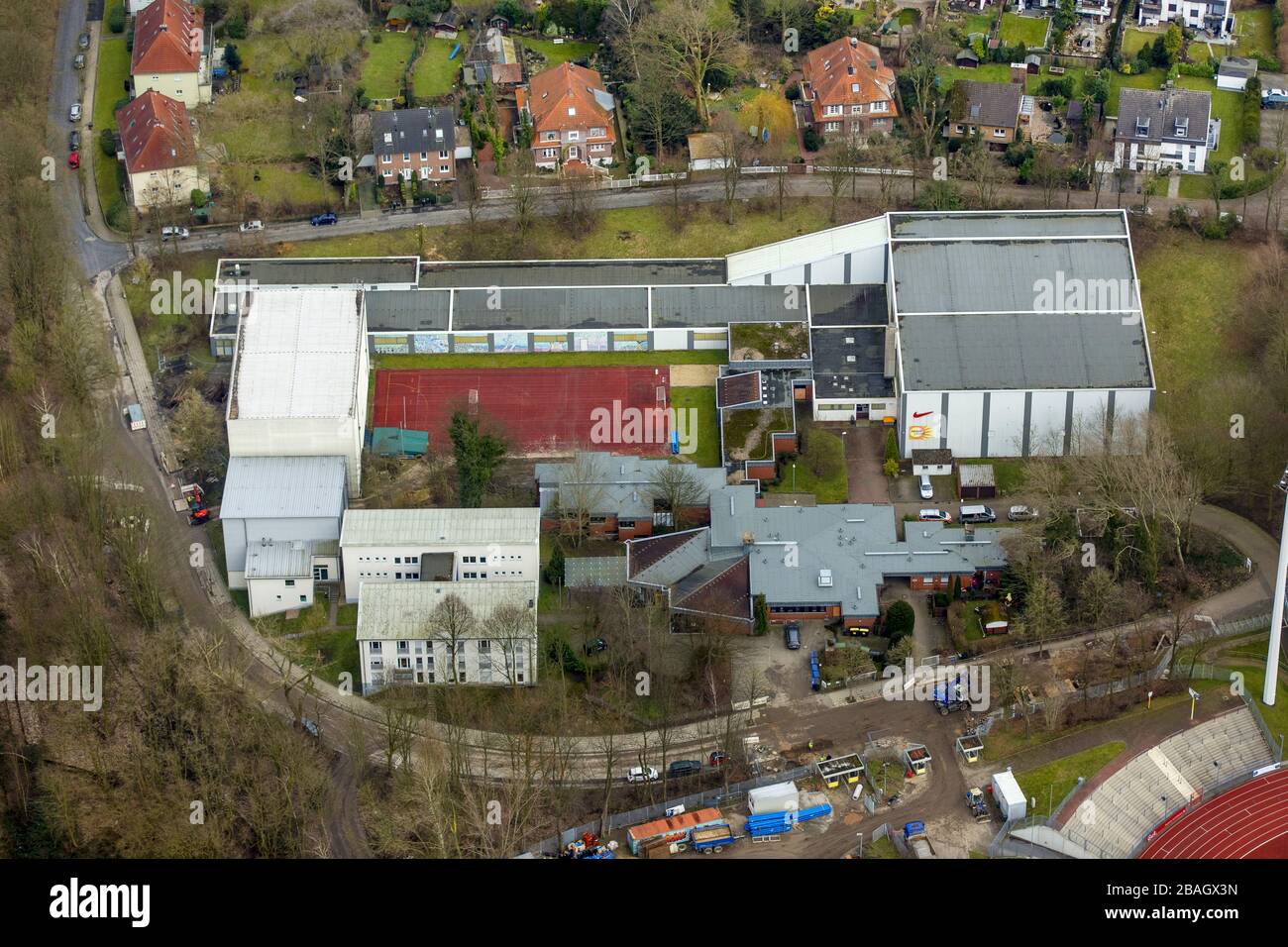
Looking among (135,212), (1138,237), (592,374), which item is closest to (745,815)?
(592,374)

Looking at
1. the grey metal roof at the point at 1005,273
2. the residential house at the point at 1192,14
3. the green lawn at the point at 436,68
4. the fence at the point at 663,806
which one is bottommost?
the fence at the point at 663,806

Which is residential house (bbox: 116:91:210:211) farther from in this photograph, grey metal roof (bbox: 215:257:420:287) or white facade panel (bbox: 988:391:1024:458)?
white facade panel (bbox: 988:391:1024:458)

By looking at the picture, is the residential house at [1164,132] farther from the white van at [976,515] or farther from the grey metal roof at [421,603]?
the grey metal roof at [421,603]

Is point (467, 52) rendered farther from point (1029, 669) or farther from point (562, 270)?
point (1029, 669)

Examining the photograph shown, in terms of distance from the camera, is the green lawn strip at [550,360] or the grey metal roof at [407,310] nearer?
the green lawn strip at [550,360]

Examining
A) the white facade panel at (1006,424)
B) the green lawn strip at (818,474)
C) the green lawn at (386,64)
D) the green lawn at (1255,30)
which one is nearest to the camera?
the green lawn strip at (818,474)

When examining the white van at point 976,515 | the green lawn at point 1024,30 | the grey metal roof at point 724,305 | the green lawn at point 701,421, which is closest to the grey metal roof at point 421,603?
the green lawn at point 701,421

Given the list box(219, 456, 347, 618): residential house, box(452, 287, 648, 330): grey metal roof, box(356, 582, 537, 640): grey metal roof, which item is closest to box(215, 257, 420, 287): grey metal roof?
box(452, 287, 648, 330): grey metal roof
